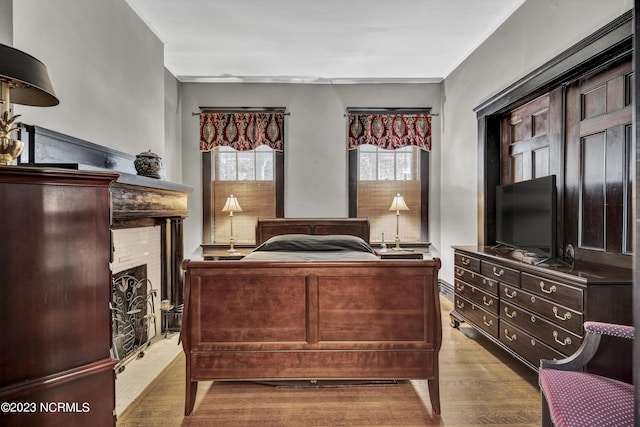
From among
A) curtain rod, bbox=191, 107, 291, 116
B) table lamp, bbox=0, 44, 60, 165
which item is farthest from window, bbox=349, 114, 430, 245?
table lamp, bbox=0, 44, 60, 165

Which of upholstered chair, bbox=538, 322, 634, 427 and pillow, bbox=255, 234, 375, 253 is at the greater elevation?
pillow, bbox=255, 234, 375, 253

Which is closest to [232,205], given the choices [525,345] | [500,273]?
[500,273]

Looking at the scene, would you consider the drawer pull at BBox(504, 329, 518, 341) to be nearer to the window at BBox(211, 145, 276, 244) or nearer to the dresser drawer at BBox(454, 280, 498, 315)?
the dresser drawer at BBox(454, 280, 498, 315)

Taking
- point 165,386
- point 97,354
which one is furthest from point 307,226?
point 97,354

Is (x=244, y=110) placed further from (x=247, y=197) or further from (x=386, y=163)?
(x=386, y=163)

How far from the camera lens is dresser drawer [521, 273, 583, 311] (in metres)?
1.89

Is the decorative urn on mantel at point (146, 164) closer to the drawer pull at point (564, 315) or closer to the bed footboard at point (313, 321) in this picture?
the bed footboard at point (313, 321)

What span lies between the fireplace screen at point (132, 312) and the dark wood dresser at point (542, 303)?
2773 millimetres

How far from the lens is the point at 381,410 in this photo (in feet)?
6.69

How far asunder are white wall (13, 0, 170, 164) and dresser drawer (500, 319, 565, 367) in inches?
126

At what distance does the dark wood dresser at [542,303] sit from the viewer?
1.83 metres

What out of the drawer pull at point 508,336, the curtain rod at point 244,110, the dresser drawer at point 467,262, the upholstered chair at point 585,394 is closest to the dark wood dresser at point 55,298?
the upholstered chair at point 585,394

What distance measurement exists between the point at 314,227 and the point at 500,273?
2353 mm

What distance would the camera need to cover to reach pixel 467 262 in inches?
124
